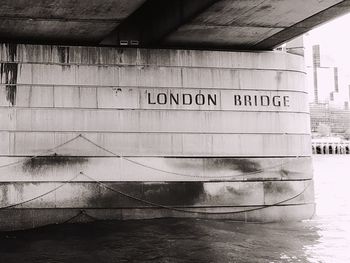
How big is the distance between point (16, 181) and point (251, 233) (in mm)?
7090

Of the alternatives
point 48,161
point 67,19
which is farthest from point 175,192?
→ point 67,19

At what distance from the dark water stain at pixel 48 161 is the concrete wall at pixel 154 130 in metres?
0.03

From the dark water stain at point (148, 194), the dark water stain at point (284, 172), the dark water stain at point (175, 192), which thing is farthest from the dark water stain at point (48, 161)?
the dark water stain at point (284, 172)

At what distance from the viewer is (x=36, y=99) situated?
1336cm

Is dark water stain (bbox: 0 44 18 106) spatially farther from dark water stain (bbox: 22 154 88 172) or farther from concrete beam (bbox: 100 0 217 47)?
concrete beam (bbox: 100 0 217 47)

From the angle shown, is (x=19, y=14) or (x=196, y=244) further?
(x=196, y=244)

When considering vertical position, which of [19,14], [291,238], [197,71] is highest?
[19,14]

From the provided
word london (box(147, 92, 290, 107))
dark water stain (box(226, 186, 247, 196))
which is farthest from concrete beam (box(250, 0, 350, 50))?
dark water stain (box(226, 186, 247, 196))

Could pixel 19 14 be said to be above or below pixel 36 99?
above

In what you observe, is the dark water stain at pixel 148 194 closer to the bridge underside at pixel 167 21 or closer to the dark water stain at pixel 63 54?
the dark water stain at pixel 63 54

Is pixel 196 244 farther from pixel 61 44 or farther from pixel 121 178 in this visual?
pixel 61 44

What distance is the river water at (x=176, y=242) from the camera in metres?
10.7

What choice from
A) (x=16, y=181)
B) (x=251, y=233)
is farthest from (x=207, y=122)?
(x=16, y=181)

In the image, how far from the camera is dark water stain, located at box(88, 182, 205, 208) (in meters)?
13.5
